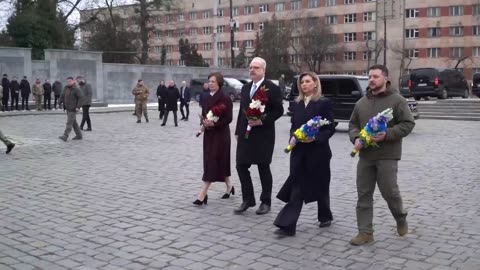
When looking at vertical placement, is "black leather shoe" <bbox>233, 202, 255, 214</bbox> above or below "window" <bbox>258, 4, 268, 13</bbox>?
below

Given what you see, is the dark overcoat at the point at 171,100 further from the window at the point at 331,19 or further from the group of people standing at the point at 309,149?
the window at the point at 331,19

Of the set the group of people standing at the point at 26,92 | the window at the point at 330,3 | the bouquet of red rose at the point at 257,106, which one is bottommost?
the bouquet of red rose at the point at 257,106

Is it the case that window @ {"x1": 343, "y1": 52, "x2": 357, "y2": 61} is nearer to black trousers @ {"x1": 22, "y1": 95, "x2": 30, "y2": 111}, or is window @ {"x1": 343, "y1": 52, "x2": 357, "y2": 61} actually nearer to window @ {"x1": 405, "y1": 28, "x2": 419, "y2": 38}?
window @ {"x1": 405, "y1": 28, "x2": 419, "y2": 38}

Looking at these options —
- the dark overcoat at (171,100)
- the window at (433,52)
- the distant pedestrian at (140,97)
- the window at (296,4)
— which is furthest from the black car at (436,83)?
the window at (296,4)

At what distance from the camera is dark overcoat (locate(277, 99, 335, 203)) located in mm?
5906

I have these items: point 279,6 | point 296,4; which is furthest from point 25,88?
point 279,6

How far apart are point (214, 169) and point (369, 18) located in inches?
3065

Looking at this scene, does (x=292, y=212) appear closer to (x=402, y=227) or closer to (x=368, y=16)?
(x=402, y=227)

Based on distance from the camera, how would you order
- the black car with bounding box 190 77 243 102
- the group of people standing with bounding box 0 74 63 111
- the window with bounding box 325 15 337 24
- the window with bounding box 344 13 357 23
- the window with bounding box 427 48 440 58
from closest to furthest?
the group of people standing with bounding box 0 74 63 111, the black car with bounding box 190 77 243 102, the window with bounding box 427 48 440 58, the window with bounding box 344 13 357 23, the window with bounding box 325 15 337 24

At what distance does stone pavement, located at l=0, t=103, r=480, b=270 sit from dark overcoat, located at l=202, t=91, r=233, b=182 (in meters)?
0.48

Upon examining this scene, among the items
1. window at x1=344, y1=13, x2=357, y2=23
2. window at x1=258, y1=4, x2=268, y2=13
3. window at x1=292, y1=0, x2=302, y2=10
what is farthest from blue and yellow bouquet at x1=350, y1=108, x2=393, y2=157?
window at x1=258, y1=4, x2=268, y2=13

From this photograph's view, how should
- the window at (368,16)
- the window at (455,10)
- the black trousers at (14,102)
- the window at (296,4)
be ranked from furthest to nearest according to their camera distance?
the window at (296,4) → the window at (368,16) → the window at (455,10) → the black trousers at (14,102)

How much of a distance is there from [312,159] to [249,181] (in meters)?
1.22

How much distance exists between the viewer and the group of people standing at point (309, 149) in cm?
552
